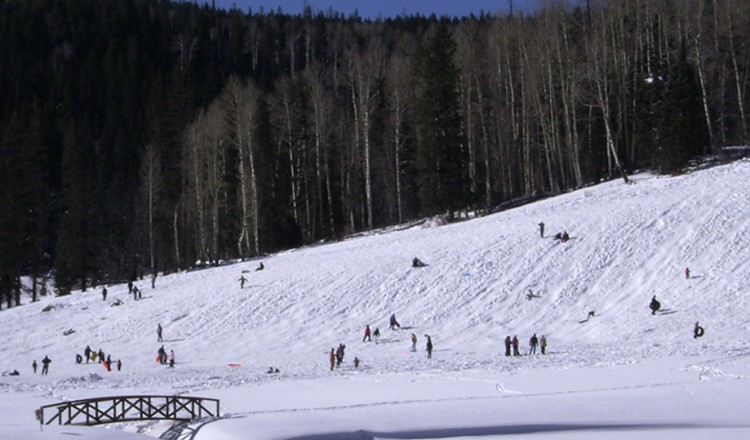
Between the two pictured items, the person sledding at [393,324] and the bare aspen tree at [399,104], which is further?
the bare aspen tree at [399,104]

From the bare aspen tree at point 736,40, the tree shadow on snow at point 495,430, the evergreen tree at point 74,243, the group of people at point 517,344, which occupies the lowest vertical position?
the tree shadow on snow at point 495,430

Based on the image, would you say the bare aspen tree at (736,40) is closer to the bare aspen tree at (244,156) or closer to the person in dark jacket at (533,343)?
the person in dark jacket at (533,343)

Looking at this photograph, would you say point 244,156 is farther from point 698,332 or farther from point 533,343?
point 698,332

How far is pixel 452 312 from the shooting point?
39.5 meters

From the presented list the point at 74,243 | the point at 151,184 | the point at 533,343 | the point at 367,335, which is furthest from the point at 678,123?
the point at 74,243

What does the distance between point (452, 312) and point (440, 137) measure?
19.2m

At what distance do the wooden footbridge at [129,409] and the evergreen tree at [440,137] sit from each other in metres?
32.3

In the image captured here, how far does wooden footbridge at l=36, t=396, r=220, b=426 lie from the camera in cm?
2219

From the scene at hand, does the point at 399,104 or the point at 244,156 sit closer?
the point at 399,104

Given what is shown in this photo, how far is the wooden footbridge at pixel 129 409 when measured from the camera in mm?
22191

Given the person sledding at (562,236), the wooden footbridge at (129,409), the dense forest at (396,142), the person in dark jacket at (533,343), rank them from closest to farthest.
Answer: the wooden footbridge at (129,409) < the person in dark jacket at (533,343) < the person sledding at (562,236) < the dense forest at (396,142)

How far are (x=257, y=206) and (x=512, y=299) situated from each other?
86.9 ft

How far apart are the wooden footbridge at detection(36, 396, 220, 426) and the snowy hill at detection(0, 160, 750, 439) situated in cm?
92

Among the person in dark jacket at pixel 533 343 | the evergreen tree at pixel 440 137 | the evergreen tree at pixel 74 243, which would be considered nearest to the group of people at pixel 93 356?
the person in dark jacket at pixel 533 343
